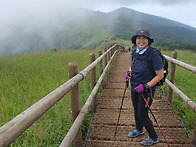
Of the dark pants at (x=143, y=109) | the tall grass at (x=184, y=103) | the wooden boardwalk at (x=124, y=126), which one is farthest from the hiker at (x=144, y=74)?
the tall grass at (x=184, y=103)

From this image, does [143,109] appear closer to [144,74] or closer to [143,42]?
[144,74]

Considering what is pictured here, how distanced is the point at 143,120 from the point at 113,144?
2.22 feet

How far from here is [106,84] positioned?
6.02m

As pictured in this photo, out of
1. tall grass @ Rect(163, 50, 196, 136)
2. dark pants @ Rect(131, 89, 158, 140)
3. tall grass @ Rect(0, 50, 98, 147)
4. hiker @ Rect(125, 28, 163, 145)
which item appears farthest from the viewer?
tall grass @ Rect(163, 50, 196, 136)

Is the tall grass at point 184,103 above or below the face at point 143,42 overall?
below

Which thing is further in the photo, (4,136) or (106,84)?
(106,84)

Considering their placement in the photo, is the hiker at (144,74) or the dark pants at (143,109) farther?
the dark pants at (143,109)

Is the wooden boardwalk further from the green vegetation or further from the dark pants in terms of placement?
the dark pants

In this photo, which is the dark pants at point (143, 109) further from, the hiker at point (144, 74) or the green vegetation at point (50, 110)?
the green vegetation at point (50, 110)

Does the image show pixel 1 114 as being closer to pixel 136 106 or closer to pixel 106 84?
pixel 136 106

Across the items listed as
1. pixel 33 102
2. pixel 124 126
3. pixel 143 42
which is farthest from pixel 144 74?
pixel 33 102

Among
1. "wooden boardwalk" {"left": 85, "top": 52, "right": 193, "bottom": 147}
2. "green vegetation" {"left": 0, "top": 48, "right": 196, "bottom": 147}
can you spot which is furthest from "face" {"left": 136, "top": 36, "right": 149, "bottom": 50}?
"green vegetation" {"left": 0, "top": 48, "right": 196, "bottom": 147}

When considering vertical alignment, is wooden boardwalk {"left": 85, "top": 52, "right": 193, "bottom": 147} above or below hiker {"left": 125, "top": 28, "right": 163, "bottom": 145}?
below

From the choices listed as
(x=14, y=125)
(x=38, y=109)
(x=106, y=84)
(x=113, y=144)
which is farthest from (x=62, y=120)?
(x=106, y=84)
